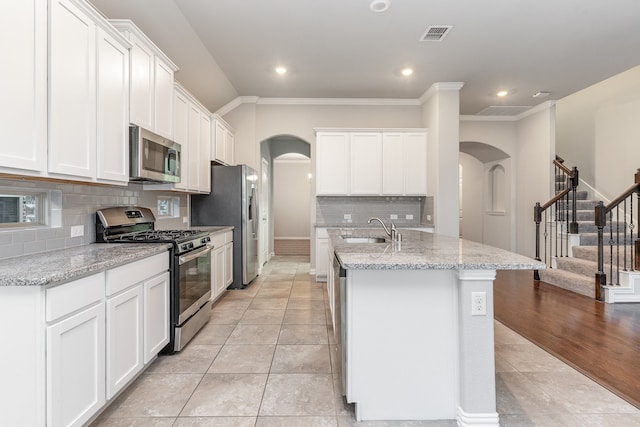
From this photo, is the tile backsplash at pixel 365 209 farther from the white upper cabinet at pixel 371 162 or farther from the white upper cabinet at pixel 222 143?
the white upper cabinet at pixel 222 143

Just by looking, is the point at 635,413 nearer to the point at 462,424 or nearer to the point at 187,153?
the point at 462,424

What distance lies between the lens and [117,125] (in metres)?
2.42

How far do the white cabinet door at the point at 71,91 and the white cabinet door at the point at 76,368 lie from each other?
88 cm

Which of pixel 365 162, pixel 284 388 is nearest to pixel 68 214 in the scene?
pixel 284 388

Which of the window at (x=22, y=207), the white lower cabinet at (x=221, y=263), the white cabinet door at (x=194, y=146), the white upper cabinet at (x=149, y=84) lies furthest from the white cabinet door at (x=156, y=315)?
the white cabinet door at (x=194, y=146)

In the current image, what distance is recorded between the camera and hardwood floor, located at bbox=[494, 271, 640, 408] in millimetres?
2383

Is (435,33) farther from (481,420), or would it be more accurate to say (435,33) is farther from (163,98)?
(481,420)

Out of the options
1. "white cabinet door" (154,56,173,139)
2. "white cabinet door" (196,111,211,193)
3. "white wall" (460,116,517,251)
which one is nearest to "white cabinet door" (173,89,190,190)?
"white cabinet door" (154,56,173,139)

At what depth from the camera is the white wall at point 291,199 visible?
380 inches

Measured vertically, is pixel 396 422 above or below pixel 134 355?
below

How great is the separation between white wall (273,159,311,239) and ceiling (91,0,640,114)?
4.49 m

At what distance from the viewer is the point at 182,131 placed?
→ 368 centimetres

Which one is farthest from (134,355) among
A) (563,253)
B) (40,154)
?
(563,253)

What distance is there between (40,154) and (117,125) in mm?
747
